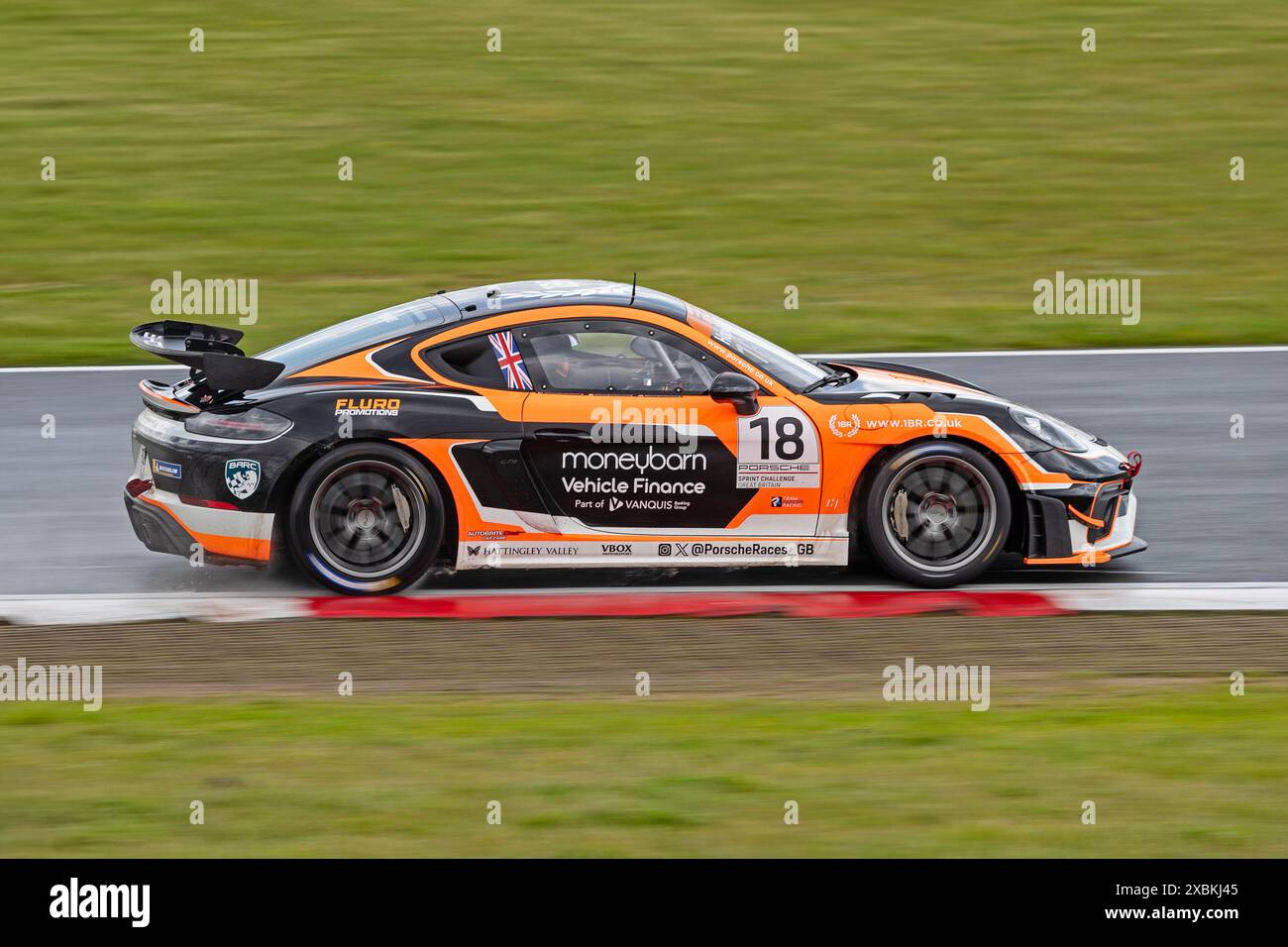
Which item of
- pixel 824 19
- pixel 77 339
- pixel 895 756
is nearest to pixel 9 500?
pixel 77 339

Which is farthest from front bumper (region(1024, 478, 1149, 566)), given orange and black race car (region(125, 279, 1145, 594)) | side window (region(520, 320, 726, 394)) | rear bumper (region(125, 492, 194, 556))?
rear bumper (region(125, 492, 194, 556))

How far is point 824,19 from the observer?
2219 centimetres

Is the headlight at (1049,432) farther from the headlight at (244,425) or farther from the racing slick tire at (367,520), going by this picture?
the headlight at (244,425)

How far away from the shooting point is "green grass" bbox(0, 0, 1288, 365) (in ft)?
46.2

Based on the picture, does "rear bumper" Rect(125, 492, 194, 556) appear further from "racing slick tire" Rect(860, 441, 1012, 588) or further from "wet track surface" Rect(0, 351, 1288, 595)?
"racing slick tire" Rect(860, 441, 1012, 588)

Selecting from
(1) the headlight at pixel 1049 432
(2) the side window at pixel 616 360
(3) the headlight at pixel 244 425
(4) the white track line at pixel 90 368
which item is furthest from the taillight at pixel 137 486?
(1) the headlight at pixel 1049 432

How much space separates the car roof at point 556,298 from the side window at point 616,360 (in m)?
0.14

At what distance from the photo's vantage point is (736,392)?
304 inches

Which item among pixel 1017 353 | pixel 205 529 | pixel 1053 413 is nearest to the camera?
pixel 205 529

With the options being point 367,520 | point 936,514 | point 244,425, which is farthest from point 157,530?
point 936,514

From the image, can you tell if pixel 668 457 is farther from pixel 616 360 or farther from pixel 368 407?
pixel 368 407

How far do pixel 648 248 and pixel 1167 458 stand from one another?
21.0ft

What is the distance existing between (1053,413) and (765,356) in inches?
147
